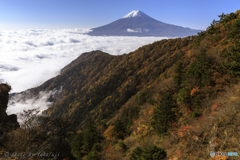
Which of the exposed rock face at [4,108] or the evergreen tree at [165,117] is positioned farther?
the exposed rock face at [4,108]

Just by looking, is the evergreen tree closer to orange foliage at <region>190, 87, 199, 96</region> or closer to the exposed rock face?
orange foliage at <region>190, 87, 199, 96</region>

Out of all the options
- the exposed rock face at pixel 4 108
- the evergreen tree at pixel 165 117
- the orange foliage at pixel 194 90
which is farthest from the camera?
the exposed rock face at pixel 4 108

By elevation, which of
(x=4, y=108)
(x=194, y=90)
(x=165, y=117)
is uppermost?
(x=194, y=90)

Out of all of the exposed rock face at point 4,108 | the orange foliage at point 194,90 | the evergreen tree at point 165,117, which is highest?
the orange foliage at point 194,90

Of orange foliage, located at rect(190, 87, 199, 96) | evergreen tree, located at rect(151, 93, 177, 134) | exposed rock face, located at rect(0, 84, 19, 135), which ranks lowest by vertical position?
exposed rock face, located at rect(0, 84, 19, 135)

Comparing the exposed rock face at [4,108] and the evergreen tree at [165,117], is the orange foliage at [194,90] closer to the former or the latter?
the evergreen tree at [165,117]

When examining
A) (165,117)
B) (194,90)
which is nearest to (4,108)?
(165,117)

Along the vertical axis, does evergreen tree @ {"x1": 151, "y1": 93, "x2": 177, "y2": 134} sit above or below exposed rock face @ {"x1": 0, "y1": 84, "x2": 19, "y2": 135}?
above

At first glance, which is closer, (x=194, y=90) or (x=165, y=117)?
(x=165, y=117)

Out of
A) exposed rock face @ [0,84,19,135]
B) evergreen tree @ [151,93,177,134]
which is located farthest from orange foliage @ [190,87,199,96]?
exposed rock face @ [0,84,19,135]

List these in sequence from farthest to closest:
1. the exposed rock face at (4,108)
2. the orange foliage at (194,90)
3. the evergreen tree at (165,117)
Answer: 1. the exposed rock face at (4,108)
2. the orange foliage at (194,90)
3. the evergreen tree at (165,117)

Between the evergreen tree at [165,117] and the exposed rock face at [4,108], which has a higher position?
the evergreen tree at [165,117]

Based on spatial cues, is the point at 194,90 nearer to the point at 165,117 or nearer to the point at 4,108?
the point at 165,117

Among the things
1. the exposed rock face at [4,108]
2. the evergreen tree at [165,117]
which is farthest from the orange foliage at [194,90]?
the exposed rock face at [4,108]
